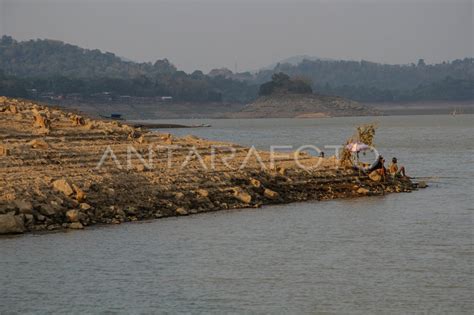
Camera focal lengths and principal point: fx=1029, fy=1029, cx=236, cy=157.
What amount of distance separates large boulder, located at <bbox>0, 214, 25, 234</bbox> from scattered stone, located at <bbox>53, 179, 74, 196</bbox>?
2073 mm

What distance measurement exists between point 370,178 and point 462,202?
10.7 ft

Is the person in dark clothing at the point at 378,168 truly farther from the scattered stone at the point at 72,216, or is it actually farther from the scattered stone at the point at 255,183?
the scattered stone at the point at 72,216

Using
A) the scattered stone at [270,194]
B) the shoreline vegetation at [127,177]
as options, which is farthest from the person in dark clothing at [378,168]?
the scattered stone at [270,194]

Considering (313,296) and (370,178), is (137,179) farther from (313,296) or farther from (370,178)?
(313,296)

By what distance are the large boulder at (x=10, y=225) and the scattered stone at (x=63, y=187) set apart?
2073mm

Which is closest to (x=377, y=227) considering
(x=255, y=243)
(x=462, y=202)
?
Result: (x=255, y=243)

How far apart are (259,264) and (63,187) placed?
7.16 metres

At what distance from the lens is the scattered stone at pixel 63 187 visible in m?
27.2

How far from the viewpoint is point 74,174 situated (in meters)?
29.3

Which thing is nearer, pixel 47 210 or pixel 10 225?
pixel 10 225

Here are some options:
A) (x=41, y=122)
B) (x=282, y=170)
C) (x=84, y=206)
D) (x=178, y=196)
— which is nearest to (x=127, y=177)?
(x=178, y=196)

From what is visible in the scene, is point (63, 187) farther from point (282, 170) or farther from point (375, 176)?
point (375, 176)

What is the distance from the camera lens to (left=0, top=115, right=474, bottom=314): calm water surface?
19.0 m

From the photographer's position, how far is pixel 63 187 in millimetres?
27234
